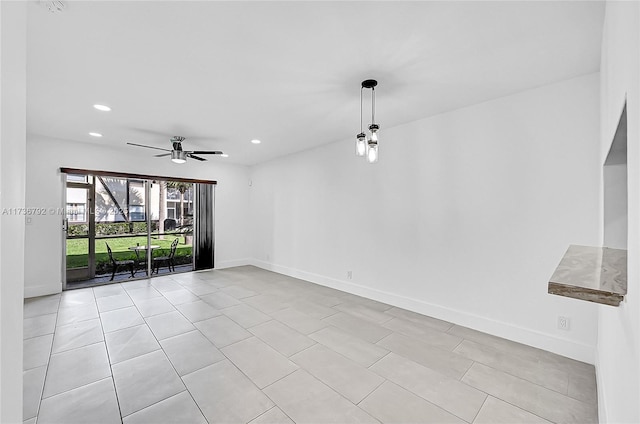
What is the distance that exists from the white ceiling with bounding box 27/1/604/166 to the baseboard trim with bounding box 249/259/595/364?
2476 millimetres

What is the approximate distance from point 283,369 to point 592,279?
2.31 metres

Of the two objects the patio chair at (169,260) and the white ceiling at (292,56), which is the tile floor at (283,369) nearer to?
the patio chair at (169,260)

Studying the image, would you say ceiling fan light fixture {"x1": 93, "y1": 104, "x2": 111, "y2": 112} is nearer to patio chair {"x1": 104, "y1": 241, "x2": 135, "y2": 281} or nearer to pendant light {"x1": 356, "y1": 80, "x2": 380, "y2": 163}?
Result: pendant light {"x1": 356, "y1": 80, "x2": 380, "y2": 163}

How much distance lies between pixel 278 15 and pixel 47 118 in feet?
12.6

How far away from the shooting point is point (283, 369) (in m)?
2.46

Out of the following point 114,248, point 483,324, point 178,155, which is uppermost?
point 178,155

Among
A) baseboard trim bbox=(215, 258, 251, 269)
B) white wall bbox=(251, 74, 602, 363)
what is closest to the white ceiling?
white wall bbox=(251, 74, 602, 363)

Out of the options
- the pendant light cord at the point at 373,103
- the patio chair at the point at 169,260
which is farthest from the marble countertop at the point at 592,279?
the patio chair at the point at 169,260

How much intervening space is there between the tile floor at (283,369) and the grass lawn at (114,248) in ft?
4.55

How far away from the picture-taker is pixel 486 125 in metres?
3.12

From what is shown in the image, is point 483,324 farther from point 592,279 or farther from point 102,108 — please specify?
point 102,108

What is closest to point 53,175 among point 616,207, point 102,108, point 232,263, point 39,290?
point 39,290

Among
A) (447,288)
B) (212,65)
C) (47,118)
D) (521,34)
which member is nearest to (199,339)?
(212,65)

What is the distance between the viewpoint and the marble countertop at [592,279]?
2.62 feet
